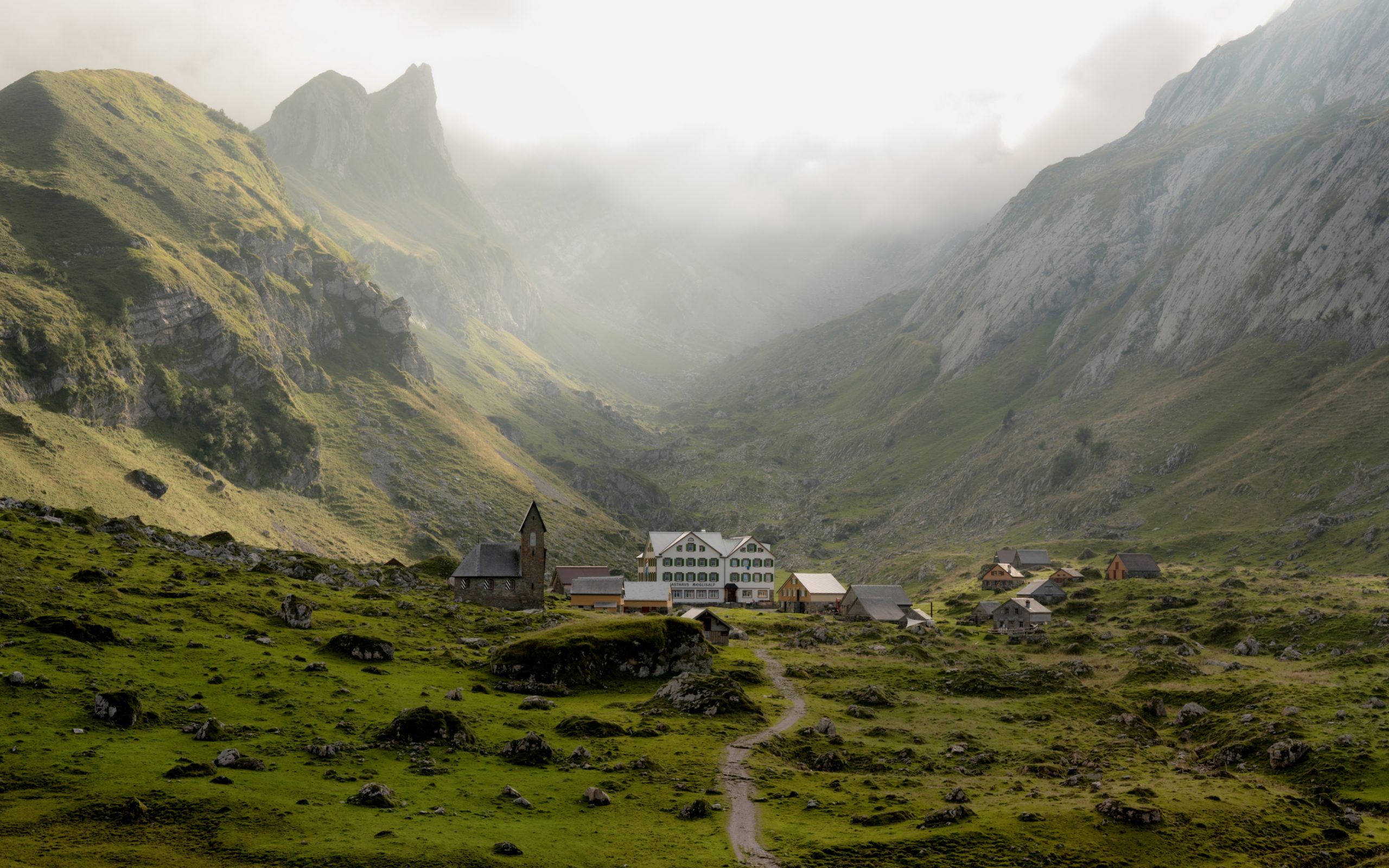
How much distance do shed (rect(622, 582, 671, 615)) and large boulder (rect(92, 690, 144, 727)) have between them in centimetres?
7724

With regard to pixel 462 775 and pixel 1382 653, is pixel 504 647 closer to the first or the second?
pixel 462 775

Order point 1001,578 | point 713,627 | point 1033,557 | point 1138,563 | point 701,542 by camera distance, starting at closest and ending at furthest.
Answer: point 713,627 < point 1138,563 < point 701,542 < point 1001,578 < point 1033,557

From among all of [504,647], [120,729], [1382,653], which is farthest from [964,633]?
[120,729]

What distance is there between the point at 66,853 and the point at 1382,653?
89.6m

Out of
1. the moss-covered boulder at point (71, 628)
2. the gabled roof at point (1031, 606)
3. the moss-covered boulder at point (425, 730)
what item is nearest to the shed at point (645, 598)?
the gabled roof at point (1031, 606)

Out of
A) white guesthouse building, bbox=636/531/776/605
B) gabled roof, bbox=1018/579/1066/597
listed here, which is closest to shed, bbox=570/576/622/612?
white guesthouse building, bbox=636/531/776/605

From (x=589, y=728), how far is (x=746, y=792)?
11.1 meters

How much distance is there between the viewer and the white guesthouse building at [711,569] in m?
133

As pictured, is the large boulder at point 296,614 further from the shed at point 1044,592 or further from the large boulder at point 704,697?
the shed at point 1044,592

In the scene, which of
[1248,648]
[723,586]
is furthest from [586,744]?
[723,586]

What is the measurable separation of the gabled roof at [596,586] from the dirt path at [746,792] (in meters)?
51.7

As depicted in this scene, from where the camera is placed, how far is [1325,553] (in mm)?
130875

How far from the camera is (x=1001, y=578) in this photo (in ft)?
469

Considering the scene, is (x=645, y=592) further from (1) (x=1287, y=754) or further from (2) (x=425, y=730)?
(1) (x=1287, y=754)
